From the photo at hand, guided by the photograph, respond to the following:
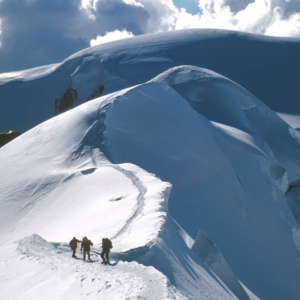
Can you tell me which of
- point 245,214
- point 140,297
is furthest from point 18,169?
point 140,297

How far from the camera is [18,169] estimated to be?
487 inches

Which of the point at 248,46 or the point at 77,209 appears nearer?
the point at 77,209

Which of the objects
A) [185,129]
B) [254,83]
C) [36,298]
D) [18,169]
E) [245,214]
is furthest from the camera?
[254,83]

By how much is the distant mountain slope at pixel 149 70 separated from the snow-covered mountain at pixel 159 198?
30.2 feet

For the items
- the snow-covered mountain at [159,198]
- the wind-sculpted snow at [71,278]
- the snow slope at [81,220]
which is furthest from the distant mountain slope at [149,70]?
the wind-sculpted snow at [71,278]

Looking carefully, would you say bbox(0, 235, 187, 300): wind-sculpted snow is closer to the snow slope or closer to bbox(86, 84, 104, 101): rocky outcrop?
the snow slope

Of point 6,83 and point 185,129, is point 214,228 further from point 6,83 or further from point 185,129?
point 6,83

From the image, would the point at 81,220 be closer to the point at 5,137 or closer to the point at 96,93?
the point at 5,137

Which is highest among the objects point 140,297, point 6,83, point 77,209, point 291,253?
point 140,297

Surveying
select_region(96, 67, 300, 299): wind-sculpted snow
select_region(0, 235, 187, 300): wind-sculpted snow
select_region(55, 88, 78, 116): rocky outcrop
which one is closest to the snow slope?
select_region(0, 235, 187, 300): wind-sculpted snow

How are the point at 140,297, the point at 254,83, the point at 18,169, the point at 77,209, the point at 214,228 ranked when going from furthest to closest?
the point at 254,83, the point at 18,169, the point at 214,228, the point at 77,209, the point at 140,297

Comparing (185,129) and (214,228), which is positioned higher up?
(185,129)

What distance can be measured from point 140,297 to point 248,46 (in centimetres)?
3213

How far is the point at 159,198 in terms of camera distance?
8.10 meters
